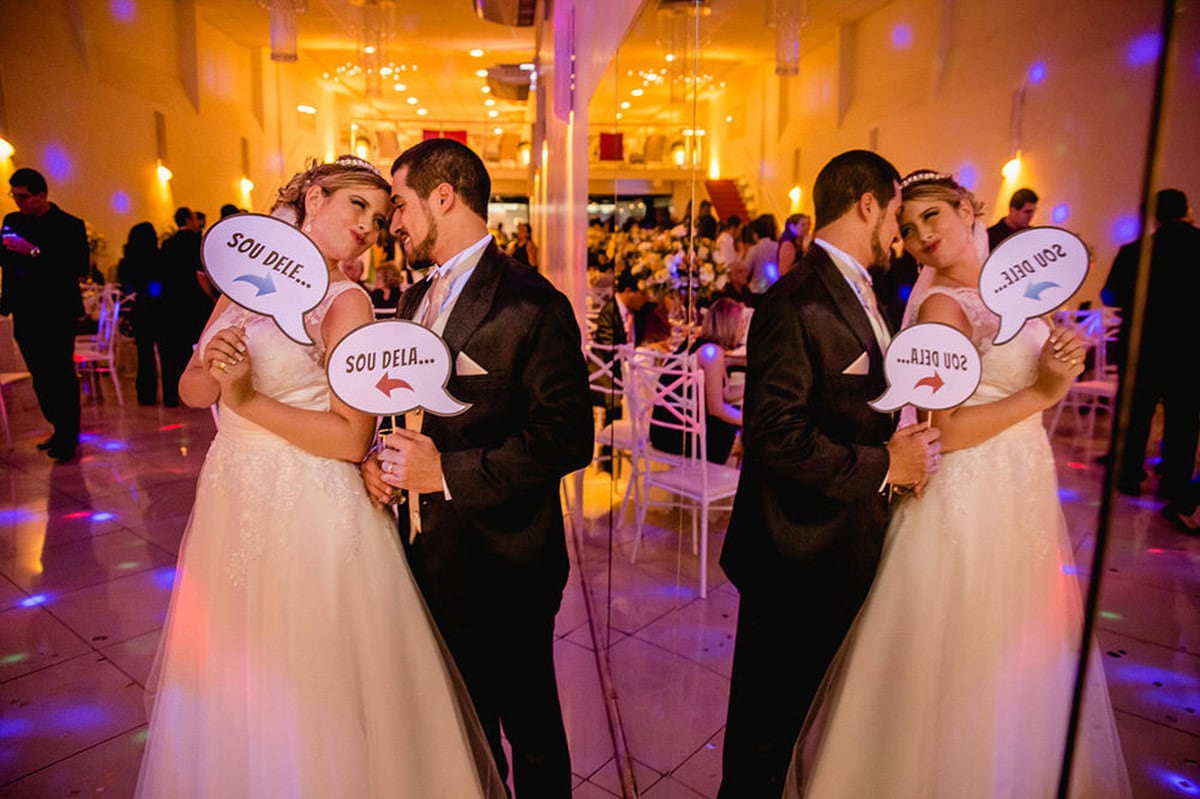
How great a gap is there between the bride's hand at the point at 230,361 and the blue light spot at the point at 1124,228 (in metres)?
1.32

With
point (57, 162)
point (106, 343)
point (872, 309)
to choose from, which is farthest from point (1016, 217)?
point (57, 162)

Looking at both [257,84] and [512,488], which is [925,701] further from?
[257,84]

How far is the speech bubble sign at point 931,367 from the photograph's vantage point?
1119mm

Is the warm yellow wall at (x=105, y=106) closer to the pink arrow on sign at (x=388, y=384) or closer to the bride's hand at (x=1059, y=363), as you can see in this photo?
the pink arrow on sign at (x=388, y=384)

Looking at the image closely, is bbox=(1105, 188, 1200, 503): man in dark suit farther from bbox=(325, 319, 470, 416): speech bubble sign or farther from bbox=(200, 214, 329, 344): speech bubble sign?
bbox=(200, 214, 329, 344): speech bubble sign

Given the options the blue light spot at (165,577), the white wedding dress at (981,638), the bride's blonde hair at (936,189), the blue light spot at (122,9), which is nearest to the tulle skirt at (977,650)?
the white wedding dress at (981,638)

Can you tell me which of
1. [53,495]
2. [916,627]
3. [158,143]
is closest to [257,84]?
[53,495]

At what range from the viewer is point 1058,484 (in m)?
1.10

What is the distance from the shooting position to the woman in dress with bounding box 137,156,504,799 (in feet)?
4.49

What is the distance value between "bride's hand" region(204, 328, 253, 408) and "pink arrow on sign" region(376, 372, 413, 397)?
250mm

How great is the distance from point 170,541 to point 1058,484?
13.2 feet

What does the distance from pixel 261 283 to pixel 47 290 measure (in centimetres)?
485

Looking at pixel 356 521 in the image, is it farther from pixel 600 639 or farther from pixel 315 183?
pixel 600 639

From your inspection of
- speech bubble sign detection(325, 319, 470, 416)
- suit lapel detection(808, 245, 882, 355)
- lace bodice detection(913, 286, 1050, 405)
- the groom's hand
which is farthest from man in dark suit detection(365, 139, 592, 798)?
lace bodice detection(913, 286, 1050, 405)
